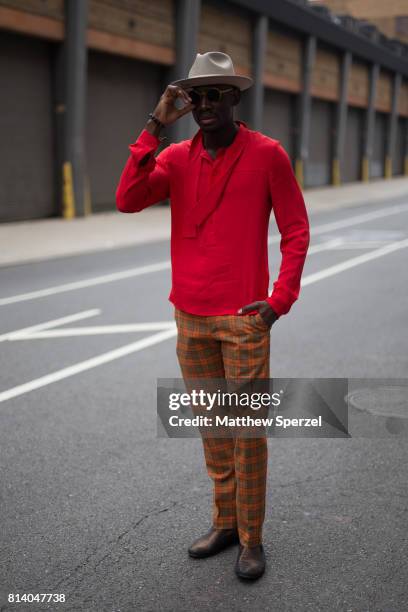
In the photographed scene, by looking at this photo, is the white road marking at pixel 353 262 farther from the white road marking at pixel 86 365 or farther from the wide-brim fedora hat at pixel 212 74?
the wide-brim fedora hat at pixel 212 74

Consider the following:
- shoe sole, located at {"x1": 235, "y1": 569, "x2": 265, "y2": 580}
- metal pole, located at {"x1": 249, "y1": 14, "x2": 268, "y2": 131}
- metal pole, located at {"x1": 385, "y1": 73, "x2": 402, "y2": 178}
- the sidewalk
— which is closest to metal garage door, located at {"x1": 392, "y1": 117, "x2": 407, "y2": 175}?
metal pole, located at {"x1": 385, "y1": 73, "x2": 402, "y2": 178}

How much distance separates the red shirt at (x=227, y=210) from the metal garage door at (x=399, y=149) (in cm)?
5233

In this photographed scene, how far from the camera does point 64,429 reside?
4.95 m

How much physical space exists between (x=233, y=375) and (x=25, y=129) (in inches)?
747

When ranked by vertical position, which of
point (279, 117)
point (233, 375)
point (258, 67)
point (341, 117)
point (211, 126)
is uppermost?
point (258, 67)

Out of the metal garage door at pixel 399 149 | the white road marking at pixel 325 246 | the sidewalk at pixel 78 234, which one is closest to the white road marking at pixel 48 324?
the sidewalk at pixel 78 234

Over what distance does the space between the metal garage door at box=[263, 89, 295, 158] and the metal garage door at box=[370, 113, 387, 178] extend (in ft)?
44.1

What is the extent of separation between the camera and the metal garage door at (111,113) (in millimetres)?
23062

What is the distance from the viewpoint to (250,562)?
317 centimetres

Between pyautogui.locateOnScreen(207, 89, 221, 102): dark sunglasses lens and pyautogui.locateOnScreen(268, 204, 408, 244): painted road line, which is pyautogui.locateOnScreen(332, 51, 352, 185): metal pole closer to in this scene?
pyautogui.locateOnScreen(268, 204, 408, 244): painted road line

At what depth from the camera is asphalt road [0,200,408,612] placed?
3055mm

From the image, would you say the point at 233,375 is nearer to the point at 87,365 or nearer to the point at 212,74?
the point at 212,74

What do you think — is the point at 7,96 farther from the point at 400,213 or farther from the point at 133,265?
the point at 400,213

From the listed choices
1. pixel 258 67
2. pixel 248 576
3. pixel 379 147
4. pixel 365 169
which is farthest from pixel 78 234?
pixel 379 147
